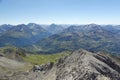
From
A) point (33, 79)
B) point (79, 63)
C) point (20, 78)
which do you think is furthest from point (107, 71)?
point (20, 78)

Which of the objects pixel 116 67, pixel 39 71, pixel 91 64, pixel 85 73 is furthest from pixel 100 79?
pixel 39 71

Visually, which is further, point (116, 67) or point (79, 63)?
point (116, 67)

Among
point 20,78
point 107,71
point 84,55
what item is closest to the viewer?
point 107,71

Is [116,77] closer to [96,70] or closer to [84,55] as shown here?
[96,70]

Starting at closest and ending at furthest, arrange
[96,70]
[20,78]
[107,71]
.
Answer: [96,70]
[107,71]
[20,78]

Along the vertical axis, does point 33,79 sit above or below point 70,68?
below

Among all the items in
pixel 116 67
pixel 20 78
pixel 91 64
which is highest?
pixel 91 64

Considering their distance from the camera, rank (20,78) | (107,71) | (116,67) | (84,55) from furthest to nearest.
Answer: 1. (20,78)
2. (116,67)
3. (84,55)
4. (107,71)

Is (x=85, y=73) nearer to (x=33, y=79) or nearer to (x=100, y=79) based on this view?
(x=100, y=79)

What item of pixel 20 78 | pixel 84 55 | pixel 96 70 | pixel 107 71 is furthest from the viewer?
pixel 20 78
